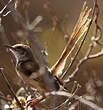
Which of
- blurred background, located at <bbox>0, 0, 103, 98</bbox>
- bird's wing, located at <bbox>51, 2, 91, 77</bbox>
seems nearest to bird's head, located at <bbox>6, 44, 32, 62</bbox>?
bird's wing, located at <bbox>51, 2, 91, 77</bbox>

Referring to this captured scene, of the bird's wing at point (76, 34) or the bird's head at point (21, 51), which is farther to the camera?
the bird's head at point (21, 51)

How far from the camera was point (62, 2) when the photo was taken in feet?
26.1

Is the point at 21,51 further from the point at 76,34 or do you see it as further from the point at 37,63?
the point at 76,34

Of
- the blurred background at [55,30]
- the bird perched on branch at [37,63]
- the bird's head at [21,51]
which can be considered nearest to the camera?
the bird perched on branch at [37,63]

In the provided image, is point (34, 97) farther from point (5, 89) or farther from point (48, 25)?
point (48, 25)

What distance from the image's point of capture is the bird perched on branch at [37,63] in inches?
135

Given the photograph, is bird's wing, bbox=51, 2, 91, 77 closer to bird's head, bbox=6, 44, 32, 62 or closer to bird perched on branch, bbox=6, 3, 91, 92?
bird perched on branch, bbox=6, 3, 91, 92

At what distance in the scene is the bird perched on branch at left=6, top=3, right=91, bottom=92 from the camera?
3422 millimetres

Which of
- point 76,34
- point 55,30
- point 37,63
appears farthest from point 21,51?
point 55,30

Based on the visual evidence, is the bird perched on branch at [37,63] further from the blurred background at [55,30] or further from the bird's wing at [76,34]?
the blurred background at [55,30]

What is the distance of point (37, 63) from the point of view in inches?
146

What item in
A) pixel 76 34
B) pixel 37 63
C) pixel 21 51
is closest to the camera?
pixel 76 34

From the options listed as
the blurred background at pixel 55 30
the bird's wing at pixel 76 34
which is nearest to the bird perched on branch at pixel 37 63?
the bird's wing at pixel 76 34

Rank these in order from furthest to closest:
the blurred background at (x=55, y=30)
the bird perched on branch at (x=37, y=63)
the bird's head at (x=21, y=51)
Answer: the blurred background at (x=55, y=30) < the bird's head at (x=21, y=51) < the bird perched on branch at (x=37, y=63)
